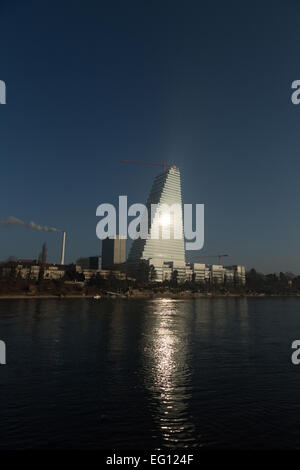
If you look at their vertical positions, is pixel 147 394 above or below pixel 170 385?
above

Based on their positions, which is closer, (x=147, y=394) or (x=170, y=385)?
(x=147, y=394)

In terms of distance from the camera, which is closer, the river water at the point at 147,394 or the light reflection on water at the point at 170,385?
the river water at the point at 147,394

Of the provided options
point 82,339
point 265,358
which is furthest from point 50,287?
point 265,358

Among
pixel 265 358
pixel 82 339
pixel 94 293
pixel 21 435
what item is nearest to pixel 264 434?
pixel 21 435

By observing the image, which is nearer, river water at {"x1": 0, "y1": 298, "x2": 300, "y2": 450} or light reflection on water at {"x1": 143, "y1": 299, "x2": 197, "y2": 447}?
river water at {"x1": 0, "y1": 298, "x2": 300, "y2": 450}
